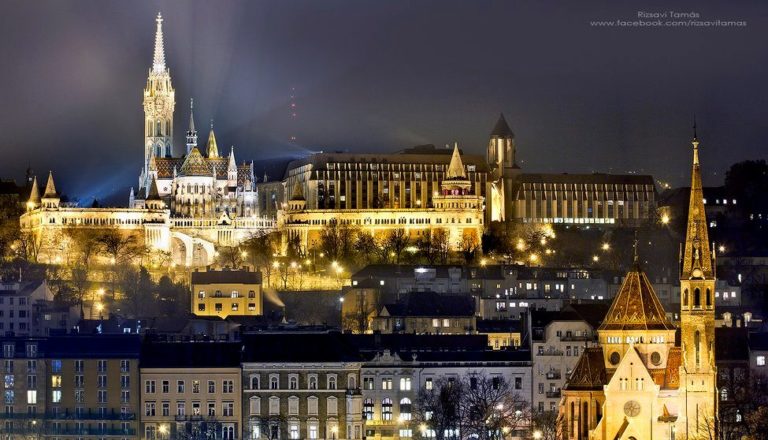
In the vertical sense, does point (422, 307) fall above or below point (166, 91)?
below

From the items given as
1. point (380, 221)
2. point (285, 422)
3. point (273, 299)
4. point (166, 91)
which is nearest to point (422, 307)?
point (273, 299)

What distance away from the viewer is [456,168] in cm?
18225

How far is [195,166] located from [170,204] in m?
4.36

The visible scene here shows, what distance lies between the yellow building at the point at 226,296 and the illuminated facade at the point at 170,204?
40.1 meters

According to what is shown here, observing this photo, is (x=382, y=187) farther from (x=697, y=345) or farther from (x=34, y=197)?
(x=697, y=345)

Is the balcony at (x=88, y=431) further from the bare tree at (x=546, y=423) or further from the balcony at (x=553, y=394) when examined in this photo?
the balcony at (x=553, y=394)

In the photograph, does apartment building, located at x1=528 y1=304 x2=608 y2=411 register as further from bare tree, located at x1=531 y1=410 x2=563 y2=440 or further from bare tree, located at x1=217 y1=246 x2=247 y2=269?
bare tree, located at x1=217 y1=246 x2=247 y2=269

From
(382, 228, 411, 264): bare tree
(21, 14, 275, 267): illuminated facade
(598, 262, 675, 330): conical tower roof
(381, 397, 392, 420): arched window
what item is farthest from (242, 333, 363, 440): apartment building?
(21, 14, 275, 267): illuminated facade

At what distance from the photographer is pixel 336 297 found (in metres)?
138

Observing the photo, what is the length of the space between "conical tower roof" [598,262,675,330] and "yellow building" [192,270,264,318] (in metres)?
36.2

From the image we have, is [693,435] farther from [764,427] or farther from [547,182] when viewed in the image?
[547,182]

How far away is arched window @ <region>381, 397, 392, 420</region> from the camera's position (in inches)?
3679

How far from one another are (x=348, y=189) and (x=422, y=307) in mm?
71454

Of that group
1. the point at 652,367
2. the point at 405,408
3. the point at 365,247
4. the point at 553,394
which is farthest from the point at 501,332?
the point at 365,247
